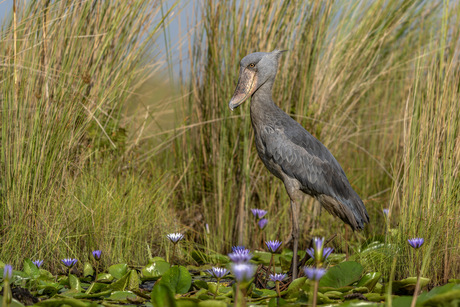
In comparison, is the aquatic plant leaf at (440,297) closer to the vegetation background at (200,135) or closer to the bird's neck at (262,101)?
the vegetation background at (200,135)

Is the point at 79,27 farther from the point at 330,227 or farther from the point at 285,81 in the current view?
the point at 330,227

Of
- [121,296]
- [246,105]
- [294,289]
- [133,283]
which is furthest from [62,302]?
[246,105]

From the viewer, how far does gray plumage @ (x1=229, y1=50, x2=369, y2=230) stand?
3.24m

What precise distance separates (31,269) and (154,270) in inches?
24.2

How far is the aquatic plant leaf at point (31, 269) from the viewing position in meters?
2.53

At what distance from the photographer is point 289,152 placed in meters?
3.22

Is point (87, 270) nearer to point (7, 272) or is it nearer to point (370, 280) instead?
point (7, 272)

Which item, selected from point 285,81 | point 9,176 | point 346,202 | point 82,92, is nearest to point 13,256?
point 9,176

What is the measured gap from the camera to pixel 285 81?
13.3ft

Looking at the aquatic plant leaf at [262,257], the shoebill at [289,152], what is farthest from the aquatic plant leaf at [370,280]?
the aquatic plant leaf at [262,257]

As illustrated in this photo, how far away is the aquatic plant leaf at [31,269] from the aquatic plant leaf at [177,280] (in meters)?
0.63

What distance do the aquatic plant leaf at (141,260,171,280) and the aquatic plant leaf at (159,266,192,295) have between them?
31cm

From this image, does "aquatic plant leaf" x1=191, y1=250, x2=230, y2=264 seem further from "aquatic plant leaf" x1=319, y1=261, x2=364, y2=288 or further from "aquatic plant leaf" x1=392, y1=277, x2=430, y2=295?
"aquatic plant leaf" x1=392, y1=277, x2=430, y2=295

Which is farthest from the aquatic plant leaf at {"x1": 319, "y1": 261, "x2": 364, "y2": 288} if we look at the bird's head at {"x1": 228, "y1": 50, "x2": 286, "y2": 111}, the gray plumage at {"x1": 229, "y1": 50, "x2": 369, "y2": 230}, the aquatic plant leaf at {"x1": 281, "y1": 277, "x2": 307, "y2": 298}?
the bird's head at {"x1": 228, "y1": 50, "x2": 286, "y2": 111}
